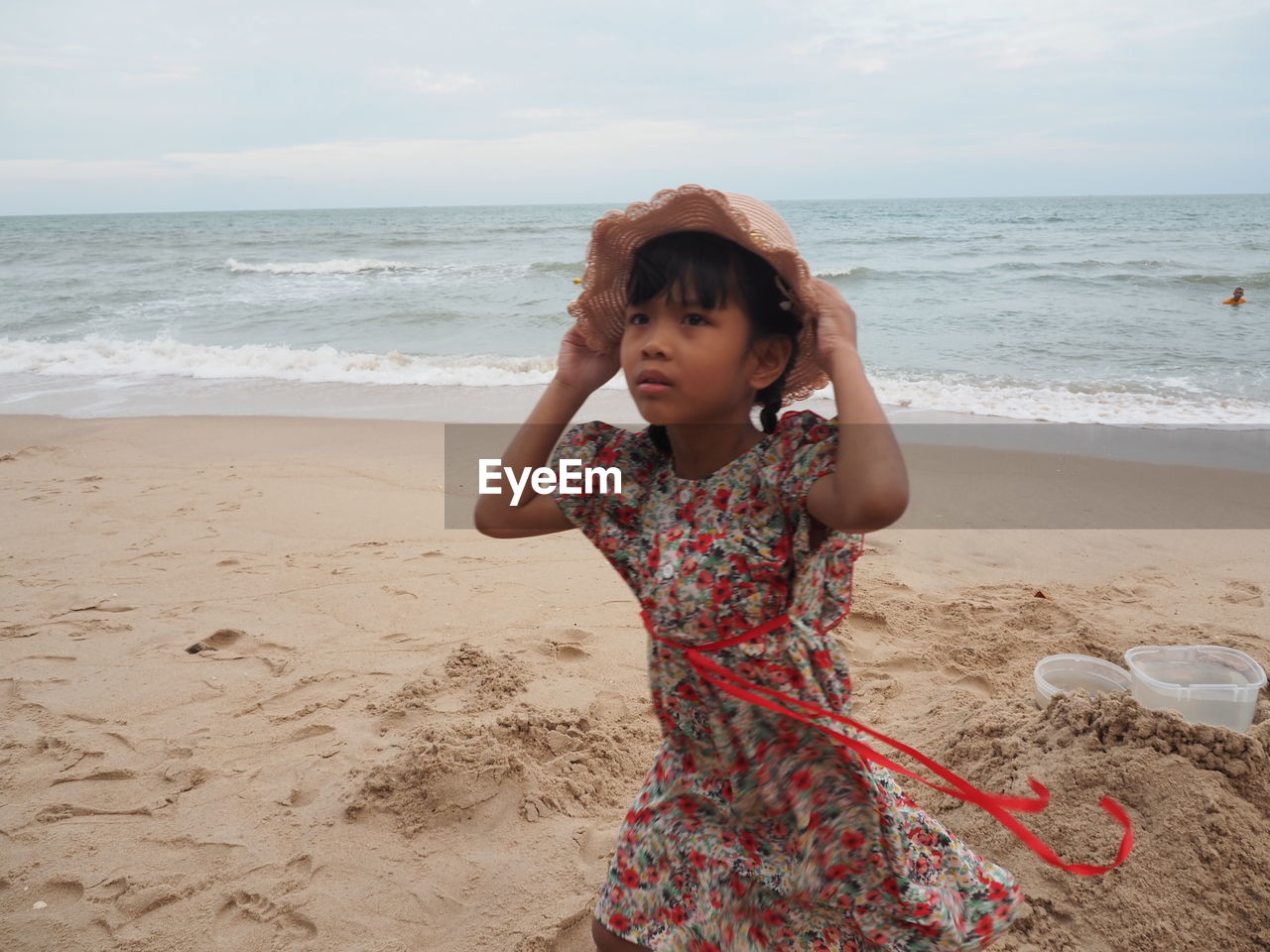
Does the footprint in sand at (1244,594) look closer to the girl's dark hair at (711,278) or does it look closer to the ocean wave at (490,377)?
the girl's dark hair at (711,278)

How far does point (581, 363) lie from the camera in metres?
1.72

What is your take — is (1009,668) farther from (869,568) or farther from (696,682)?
(696,682)

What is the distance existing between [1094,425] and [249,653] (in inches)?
229

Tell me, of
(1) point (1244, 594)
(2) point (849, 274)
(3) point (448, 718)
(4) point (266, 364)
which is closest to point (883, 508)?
(3) point (448, 718)

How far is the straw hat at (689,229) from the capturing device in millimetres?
1427

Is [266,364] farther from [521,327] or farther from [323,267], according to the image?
[323,267]

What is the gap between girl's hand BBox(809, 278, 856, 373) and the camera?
4.74 ft

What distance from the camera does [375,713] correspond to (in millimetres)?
2912

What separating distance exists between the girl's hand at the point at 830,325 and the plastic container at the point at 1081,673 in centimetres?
176

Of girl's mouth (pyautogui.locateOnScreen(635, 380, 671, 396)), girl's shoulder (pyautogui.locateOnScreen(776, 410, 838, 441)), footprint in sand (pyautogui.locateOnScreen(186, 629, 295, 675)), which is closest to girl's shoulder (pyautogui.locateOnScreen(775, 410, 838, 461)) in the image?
girl's shoulder (pyautogui.locateOnScreen(776, 410, 838, 441))

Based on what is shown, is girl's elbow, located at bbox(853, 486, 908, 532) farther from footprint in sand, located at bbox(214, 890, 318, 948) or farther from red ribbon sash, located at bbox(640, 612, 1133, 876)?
footprint in sand, located at bbox(214, 890, 318, 948)

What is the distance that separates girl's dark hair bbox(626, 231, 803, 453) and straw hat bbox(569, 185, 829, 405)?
0.02m

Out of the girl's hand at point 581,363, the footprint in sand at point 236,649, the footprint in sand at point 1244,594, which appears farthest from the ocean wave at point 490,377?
the girl's hand at point 581,363

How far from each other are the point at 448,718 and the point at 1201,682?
7.17 ft
